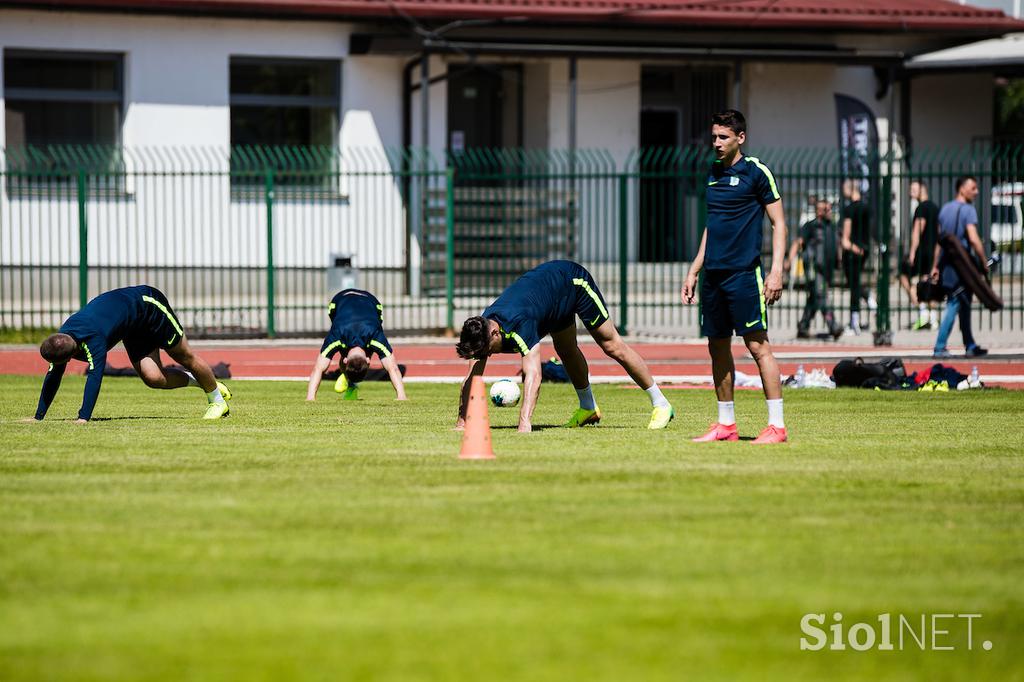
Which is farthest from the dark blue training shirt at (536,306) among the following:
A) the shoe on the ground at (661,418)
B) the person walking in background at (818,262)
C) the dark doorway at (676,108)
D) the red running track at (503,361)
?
the dark doorway at (676,108)

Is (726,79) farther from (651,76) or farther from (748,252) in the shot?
(748,252)

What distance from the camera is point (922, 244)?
22688 millimetres

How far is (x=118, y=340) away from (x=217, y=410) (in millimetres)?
1104

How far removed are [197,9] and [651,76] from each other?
9.22m

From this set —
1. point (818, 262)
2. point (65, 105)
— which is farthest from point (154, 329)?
point (65, 105)

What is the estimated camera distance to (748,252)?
1084cm

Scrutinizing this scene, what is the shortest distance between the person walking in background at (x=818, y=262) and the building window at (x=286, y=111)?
8.70m

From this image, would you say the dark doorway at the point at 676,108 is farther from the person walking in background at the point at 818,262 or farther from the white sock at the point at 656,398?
the white sock at the point at 656,398

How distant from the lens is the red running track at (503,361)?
62.6 feet

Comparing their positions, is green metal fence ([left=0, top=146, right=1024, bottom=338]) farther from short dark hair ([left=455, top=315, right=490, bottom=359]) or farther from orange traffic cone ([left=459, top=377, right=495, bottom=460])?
orange traffic cone ([left=459, top=377, right=495, bottom=460])

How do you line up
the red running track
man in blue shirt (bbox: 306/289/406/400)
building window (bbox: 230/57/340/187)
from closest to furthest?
man in blue shirt (bbox: 306/289/406/400), the red running track, building window (bbox: 230/57/340/187)

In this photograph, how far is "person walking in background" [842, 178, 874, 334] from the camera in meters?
22.9

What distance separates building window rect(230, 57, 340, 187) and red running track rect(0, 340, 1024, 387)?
7324 mm

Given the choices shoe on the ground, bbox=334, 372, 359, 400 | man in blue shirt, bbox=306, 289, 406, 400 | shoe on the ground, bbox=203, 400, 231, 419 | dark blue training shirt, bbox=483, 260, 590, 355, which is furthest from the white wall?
dark blue training shirt, bbox=483, 260, 590, 355
